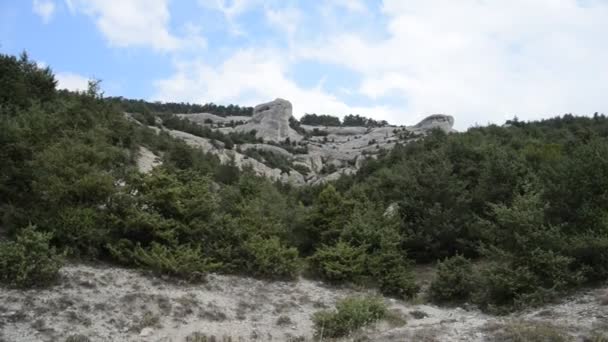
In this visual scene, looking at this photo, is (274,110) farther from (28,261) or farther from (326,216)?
(28,261)

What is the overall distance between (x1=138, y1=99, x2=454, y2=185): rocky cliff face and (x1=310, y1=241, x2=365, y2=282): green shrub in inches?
1033

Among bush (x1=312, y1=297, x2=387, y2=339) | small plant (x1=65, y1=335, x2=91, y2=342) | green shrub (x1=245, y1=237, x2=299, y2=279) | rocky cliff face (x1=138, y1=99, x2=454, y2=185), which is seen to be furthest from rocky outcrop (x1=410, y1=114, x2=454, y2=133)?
small plant (x1=65, y1=335, x2=91, y2=342)

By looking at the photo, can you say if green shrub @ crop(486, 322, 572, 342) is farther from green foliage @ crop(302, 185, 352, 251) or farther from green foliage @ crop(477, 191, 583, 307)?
green foliage @ crop(302, 185, 352, 251)

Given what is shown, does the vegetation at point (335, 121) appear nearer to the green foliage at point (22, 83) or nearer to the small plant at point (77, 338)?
the green foliage at point (22, 83)

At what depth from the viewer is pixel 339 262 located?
1773 cm

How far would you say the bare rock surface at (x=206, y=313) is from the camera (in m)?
10.2

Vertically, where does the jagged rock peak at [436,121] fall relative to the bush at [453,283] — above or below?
above

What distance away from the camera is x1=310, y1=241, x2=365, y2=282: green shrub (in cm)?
1745

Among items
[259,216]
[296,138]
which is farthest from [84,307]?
[296,138]

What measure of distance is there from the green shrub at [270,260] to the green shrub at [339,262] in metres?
1.06

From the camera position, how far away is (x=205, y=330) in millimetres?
11852

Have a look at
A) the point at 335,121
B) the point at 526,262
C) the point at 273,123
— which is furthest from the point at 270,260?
the point at 335,121

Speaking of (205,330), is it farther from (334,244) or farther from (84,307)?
(334,244)

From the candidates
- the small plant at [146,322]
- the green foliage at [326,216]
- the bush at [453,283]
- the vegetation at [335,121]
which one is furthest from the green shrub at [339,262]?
the vegetation at [335,121]
